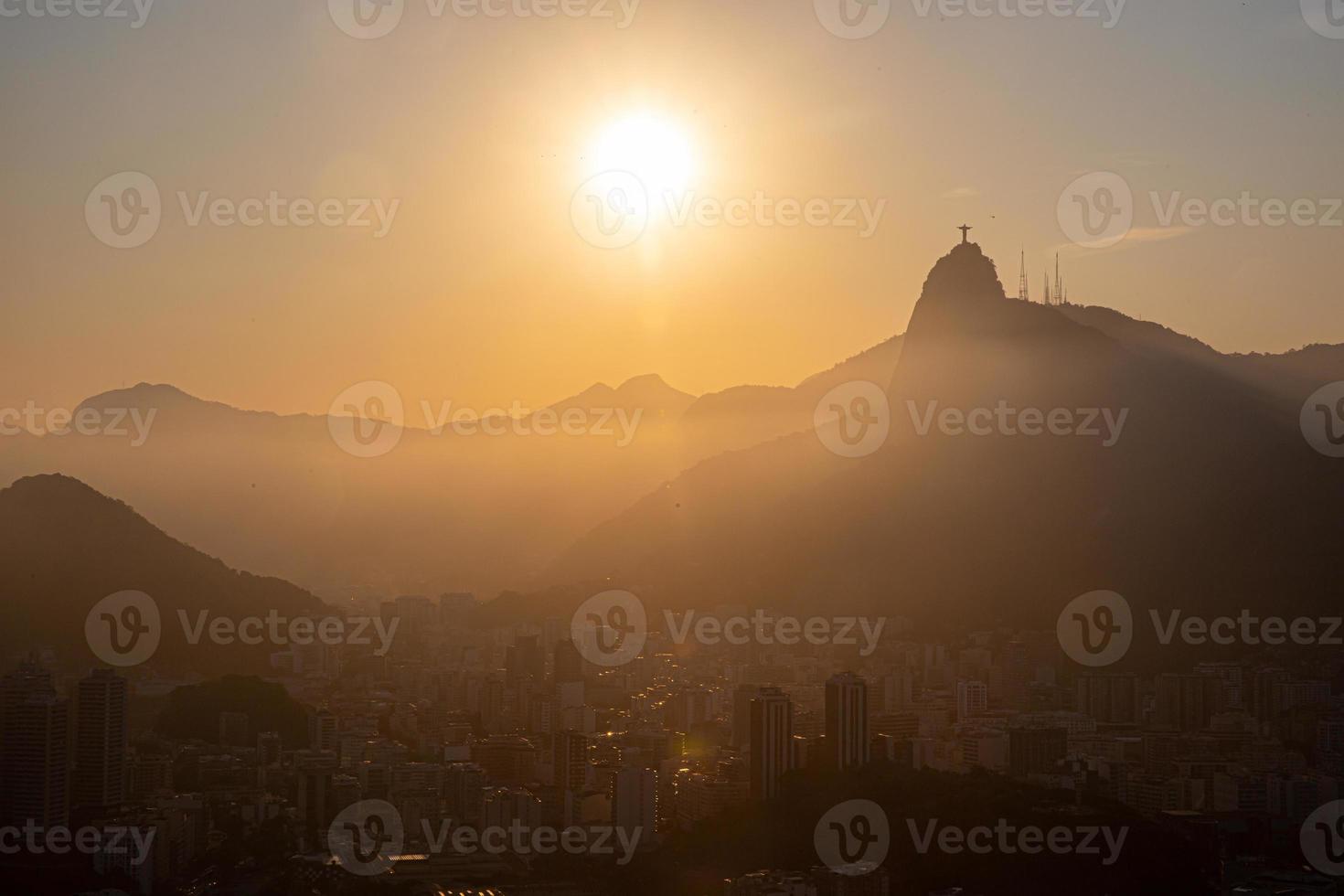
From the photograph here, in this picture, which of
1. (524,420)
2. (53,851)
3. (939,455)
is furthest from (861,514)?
(53,851)

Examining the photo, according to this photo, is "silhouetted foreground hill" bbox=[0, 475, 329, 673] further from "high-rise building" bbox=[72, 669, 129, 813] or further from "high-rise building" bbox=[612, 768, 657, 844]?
"high-rise building" bbox=[612, 768, 657, 844]

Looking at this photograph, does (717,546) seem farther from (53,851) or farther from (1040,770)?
(53,851)
